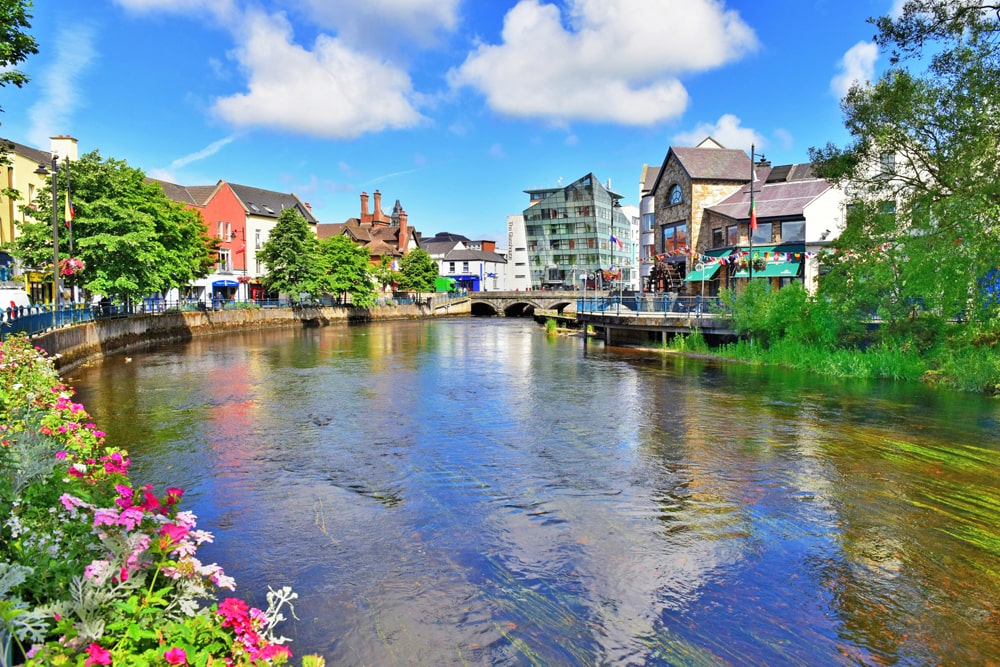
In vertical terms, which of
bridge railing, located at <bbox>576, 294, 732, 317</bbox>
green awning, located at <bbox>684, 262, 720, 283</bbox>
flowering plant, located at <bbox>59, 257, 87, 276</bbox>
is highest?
flowering plant, located at <bbox>59, 257, 87, 276</bbox>

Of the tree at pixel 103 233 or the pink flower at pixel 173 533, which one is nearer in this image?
the pink flower at pixel 173 533

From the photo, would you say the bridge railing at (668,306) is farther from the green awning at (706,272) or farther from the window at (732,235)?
the window at (732,235)

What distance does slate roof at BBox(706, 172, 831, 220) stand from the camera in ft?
157

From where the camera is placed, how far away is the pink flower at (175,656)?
146 inches

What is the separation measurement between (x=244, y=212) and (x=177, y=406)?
60272 mm

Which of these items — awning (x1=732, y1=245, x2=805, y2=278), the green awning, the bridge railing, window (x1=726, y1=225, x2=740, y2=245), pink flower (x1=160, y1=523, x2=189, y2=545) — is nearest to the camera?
pink flower (x1=160, y1=523, x2=189, y2=545)

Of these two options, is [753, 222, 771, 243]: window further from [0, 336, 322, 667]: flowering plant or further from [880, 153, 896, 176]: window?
[0, 336, 322, 667]: flowering plant

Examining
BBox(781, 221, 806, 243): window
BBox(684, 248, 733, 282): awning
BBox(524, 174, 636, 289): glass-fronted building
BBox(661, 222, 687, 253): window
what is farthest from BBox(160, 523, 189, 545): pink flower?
BBox(524, 174, 636, 289): glass-fronted building

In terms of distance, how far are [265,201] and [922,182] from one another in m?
71.3

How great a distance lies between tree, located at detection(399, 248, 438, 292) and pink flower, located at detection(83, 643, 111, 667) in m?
90.8

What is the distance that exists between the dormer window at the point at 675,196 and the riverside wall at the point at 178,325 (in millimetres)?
33752

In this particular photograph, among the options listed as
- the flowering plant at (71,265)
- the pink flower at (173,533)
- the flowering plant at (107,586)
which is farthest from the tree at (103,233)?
the pink flower at (173,533)

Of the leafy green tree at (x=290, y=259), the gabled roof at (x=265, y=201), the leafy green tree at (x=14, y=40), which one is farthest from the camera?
the gabled roof at (x=265, y=201)

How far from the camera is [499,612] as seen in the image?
731 centimetres
